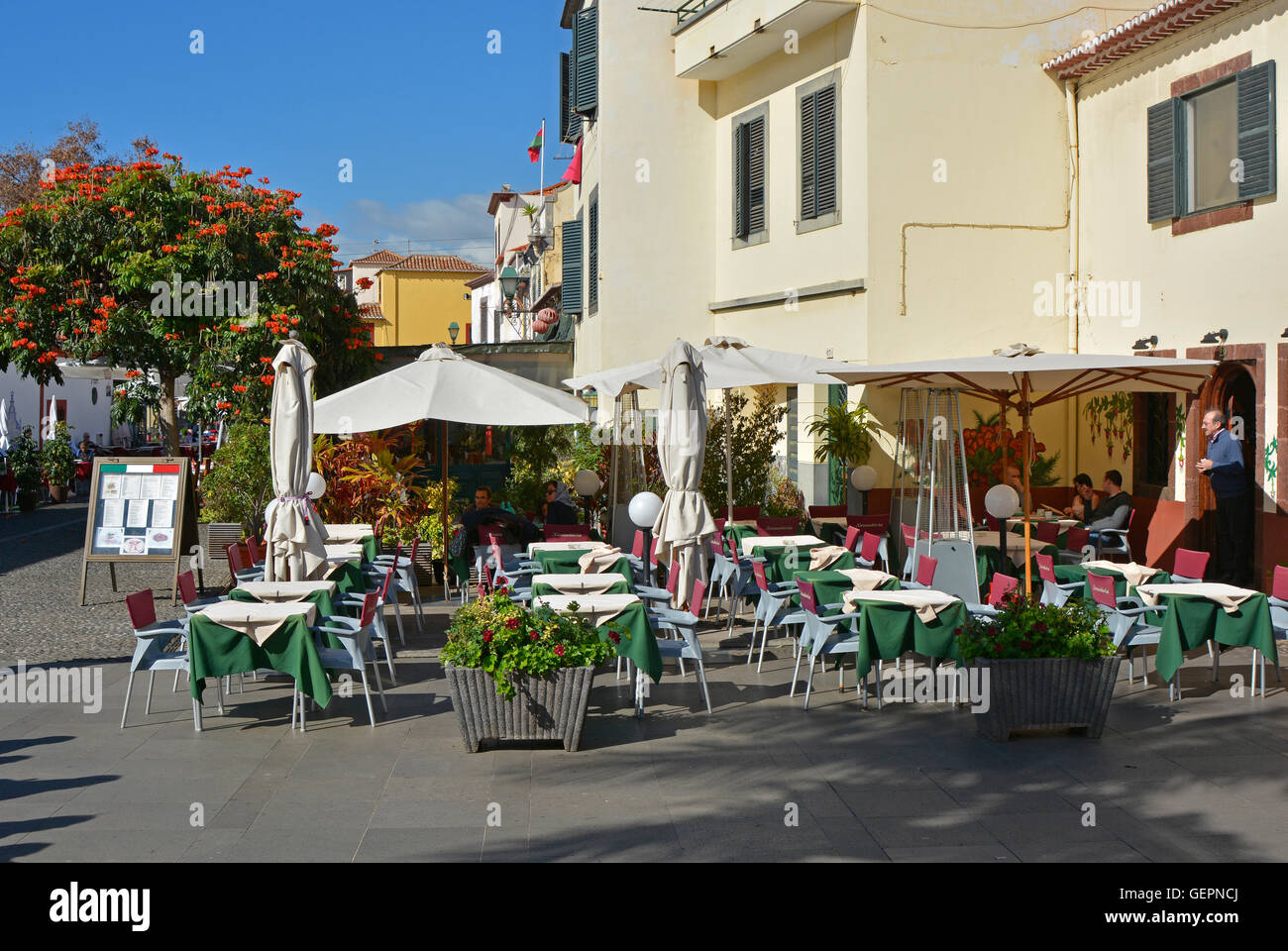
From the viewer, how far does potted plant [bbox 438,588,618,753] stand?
302 inches

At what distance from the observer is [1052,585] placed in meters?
10.8

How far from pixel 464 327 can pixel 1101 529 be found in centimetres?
5027

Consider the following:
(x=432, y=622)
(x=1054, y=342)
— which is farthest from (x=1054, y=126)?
(x=432, y=622)

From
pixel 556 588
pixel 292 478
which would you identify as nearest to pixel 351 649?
pixel 556 588

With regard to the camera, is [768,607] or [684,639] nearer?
[684,639]

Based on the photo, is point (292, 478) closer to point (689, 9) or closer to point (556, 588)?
point (556, 588)

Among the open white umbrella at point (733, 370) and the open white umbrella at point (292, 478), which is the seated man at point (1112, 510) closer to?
the open white umbrella at point (733, 370)

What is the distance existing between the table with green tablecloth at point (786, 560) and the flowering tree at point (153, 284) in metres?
9.88

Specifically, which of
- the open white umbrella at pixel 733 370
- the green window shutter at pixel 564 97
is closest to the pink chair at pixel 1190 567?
the open white umbrella at pixel 733 370

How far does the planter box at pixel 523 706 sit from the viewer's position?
7699 mm

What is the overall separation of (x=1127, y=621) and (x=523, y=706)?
181 inches

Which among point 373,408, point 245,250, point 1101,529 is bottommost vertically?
point 1101,529

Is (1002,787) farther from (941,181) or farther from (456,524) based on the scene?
(941,181)

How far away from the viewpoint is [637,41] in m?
20.0
